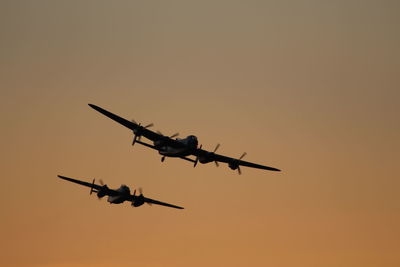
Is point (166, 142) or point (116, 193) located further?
point (116, 193)

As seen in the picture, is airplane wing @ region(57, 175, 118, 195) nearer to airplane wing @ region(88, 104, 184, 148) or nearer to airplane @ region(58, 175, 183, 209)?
airplane @ region(58, 175, 183, 209)

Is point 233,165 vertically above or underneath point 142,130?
above

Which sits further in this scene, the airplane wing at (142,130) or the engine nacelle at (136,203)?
the engine nacelle at (136,203)

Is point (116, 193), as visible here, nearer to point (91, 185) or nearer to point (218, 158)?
point (91, 185)

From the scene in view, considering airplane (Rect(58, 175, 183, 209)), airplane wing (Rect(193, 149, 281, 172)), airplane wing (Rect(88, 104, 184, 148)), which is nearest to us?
airplane wing (Rect(88, 104, 184, 148))

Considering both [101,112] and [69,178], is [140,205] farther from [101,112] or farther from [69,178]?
[101,112]

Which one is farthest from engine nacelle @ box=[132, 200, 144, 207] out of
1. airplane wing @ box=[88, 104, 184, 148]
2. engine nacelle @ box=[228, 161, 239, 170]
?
airplane wing @ box=[88, 104, 184, 148]

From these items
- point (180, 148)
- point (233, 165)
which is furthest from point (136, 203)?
point (180, 148)

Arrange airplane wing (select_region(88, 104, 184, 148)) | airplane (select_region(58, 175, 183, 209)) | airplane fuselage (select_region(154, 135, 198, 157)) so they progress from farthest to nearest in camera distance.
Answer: airplane (select_region(58, 175, 183, 209)) → airplane wing (select_region(88, 104, 184, 148)) → airplane fuselage (select_region(154, 135, 198, 157))

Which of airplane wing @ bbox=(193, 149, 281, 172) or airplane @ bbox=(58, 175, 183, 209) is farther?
airplane @ bbox=(58, 175, 183, 209)

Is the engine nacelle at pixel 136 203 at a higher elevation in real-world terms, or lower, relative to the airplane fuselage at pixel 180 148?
higher

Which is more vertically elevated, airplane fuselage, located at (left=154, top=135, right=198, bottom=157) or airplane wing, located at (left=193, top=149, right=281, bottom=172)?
airplane wing, located at (left=193, top=149, right=281, bottom=172)

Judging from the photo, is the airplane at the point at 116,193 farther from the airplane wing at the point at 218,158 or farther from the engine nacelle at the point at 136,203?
the airplane wing at the point at 218,158

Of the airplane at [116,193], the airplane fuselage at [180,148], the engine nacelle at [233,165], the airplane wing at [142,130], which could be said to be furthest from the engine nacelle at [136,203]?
the airplane wing at [142,130]
